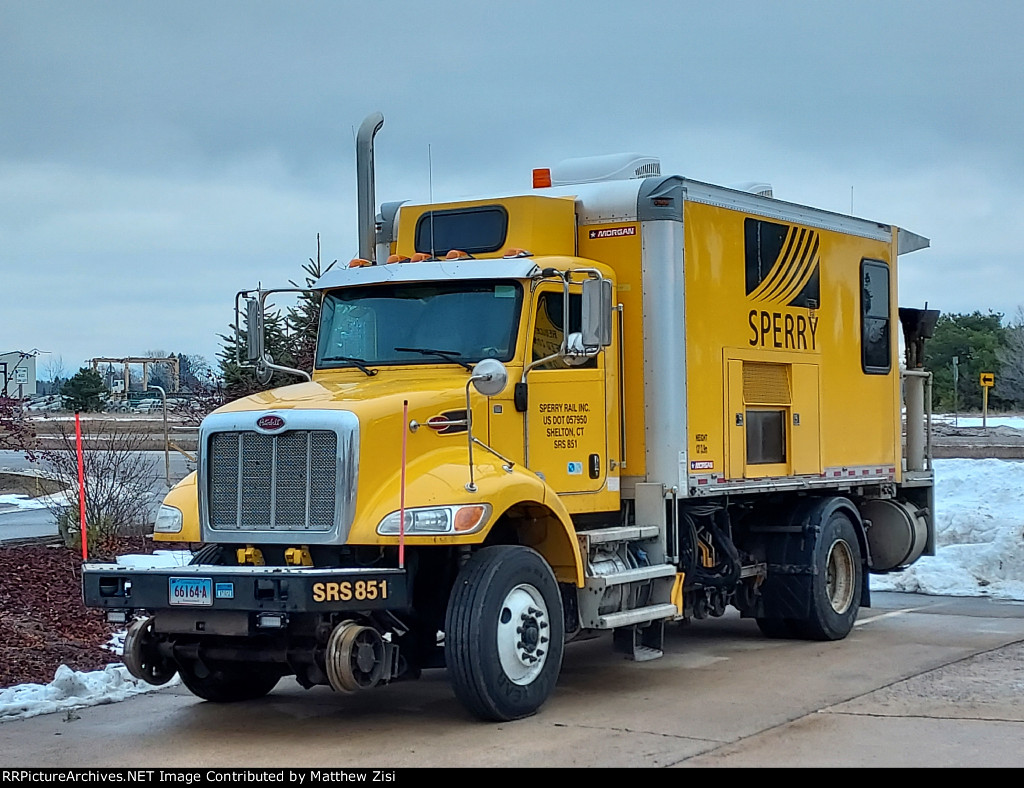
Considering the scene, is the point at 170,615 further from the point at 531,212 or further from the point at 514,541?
the point at 531,212

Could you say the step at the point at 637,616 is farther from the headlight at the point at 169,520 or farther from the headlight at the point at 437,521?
the headlight at the point at 169,520

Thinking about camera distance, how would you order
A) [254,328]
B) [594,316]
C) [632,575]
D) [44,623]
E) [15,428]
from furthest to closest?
[15,428] < [44,623] < [254,328] < [632,575] < [594,316]

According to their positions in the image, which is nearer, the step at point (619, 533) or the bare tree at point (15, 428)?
the step at point (619, 533)

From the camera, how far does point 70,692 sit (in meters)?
10.2

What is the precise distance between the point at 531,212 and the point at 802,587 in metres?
4.45

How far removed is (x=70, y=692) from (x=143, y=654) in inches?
53.7

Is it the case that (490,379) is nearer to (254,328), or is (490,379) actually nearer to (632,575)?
(632,575)

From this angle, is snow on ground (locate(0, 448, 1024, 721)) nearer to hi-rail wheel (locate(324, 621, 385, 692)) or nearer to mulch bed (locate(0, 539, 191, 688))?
mulch bed (locate(0, 539, 191, 688))

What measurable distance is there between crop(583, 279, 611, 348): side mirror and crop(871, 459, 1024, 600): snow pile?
825cm

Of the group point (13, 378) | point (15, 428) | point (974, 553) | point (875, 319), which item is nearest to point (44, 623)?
point (15, 428)

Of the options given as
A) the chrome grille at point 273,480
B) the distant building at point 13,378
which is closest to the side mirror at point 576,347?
the chrome grille at point 273,480

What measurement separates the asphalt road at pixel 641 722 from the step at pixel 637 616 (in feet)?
1.71

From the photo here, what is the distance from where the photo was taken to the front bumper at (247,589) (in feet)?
27.2

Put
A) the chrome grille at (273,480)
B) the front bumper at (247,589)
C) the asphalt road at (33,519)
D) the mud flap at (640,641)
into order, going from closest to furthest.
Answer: the front bumper at (247,589)
the chrome grille at (273,480)
the mud flap at (640,641)
the asphalt road at (33,519)
